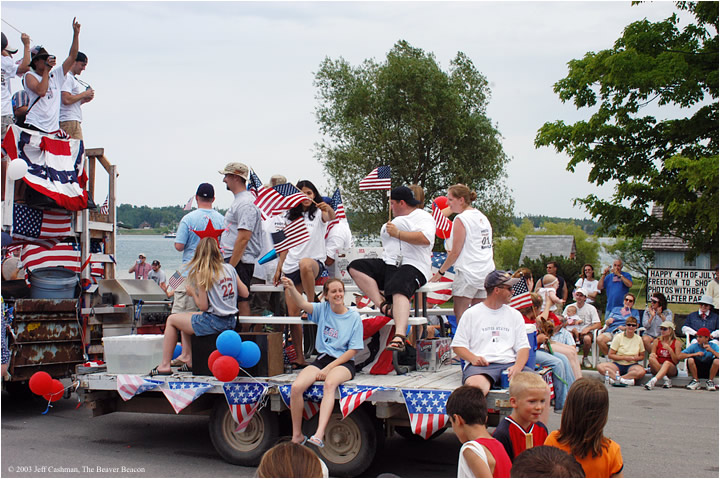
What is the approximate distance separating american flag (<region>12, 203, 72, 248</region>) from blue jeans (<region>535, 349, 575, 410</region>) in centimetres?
621

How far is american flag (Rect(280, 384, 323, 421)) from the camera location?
6.64m

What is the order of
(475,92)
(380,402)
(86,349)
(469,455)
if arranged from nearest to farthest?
(469,455) < (380,402) < (86,349) < (475,92)

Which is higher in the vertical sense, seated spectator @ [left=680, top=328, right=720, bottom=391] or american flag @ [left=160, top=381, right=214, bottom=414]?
american flag @ [left=160, top=381, right=214, bottom=414]

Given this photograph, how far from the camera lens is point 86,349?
9.47 metres

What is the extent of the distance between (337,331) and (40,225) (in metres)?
4.68

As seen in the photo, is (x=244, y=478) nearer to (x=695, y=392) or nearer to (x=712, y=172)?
(x=695, y=392)

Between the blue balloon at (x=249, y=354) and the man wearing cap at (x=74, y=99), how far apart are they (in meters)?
5.19

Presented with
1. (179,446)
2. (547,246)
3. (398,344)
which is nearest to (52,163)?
(179,446)

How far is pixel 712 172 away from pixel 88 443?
13327 millimetres

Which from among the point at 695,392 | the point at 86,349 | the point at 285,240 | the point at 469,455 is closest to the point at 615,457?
the point at 469,455

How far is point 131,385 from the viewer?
24.0ft

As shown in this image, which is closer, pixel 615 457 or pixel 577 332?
pixel 615 457

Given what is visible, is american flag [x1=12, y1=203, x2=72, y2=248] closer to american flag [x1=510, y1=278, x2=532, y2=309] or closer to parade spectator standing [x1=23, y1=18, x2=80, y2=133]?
parade spectator standing [x1=23, y1=18, x2=80, y2=133]

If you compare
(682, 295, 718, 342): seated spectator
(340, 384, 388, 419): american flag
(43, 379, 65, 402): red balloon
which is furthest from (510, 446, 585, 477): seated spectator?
(682, 295, 718, 342): seated spectator
